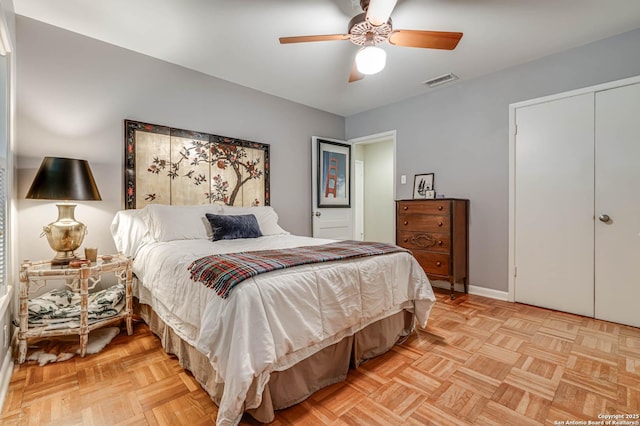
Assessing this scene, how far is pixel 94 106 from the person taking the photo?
8.51 feet

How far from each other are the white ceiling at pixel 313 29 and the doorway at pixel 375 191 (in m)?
2.48

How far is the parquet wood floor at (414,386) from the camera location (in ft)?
4.61

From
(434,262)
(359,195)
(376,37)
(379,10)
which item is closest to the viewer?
(379,10)

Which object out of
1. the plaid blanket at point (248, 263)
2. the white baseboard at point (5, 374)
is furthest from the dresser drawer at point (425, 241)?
the white baseboard at point (5, 374)

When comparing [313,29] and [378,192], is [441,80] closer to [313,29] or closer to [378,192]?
[313,29]

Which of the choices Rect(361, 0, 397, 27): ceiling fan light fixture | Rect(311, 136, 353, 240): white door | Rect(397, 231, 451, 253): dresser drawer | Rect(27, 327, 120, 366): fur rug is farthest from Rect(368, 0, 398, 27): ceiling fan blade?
Rect(27, 327, 120, 366): fur rug

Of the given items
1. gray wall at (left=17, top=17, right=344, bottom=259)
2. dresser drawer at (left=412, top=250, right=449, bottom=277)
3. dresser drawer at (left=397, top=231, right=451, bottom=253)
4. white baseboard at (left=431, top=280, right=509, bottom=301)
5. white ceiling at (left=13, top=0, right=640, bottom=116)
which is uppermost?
white ceiling at (left=13, top=0, right=640, bottom=116)

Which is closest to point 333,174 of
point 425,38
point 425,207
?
point 425,207

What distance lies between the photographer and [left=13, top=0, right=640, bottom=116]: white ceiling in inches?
84.4

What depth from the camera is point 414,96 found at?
391 cm

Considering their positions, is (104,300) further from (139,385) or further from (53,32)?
(53,32)

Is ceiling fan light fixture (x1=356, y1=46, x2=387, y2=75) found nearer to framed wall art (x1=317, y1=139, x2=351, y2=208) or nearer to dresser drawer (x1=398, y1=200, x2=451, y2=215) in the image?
Result: dresser drawer (x1=398, y1=200, x2=451, y2=215)

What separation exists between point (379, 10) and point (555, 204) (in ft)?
8.12

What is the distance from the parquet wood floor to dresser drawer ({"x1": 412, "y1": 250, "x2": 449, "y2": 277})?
936mm
